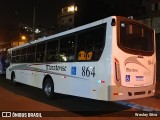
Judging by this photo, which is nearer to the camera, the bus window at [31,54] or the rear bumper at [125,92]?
the rear bumper at [125,92]

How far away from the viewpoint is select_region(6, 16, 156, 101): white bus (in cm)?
830

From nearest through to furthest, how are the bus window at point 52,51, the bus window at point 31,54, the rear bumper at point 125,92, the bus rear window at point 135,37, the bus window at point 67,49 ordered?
the rear bumper at point 125,92 → the bus rear window at point 135,37 → the bus window at point 67,49 → the bus window at point 52,51 → the bus window at point 31,54

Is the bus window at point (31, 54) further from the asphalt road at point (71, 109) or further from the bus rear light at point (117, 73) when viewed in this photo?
the bus rear light at point (117, 73)

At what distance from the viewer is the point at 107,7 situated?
33.2 metres

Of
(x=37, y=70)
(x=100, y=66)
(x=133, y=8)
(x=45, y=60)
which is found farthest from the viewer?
(x=133, y=8)

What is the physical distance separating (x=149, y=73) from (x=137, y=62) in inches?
35.7

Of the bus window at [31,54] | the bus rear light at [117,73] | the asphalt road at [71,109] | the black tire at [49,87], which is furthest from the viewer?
the bus window at [31,54]

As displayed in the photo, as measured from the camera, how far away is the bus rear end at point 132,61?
27.2 feet

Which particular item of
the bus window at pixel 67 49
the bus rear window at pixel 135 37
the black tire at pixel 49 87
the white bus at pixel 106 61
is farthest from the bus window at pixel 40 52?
the bus rear window at pixel 135 37

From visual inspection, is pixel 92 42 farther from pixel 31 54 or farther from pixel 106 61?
pixel 31 54

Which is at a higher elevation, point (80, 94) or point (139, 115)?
point (80, 94)

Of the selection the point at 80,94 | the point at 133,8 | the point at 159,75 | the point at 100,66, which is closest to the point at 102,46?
the point at 100,66

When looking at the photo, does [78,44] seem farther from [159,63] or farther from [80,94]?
[159,63]

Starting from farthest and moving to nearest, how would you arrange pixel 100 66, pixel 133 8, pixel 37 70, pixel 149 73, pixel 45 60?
1. pixel 133 8
2. pixel 37 70
3. pixel 45 60
4. pixel 149 73
5. pixel 100 66
